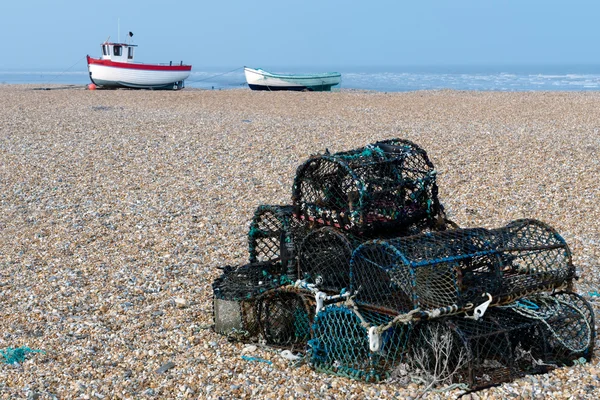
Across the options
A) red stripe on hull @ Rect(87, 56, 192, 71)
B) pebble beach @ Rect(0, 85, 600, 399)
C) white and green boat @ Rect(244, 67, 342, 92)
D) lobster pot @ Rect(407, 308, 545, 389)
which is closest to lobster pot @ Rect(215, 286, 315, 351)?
pebble beach @ Rect(0, 85, 600, 399)

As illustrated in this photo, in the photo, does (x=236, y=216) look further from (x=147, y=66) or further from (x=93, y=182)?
(x=147, y=66)

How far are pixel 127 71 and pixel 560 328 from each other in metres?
26.8

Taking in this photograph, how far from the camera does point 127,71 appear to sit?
93.5 feet

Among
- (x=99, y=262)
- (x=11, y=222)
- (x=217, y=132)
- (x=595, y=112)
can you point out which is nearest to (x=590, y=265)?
(x=99, y=262)

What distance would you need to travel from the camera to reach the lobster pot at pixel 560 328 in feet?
13.1

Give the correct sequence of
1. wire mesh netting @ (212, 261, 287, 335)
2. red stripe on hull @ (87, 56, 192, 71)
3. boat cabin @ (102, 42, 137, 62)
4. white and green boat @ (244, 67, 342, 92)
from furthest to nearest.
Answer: white and green boat @ (244, 67, 342, 92), boat cabin @ (102, 42, 137, 62), red stripe on hull @ (87, 56, 192, 71), wire mesh netting @ (212, 261, 287, 335)

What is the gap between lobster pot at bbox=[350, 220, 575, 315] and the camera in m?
3.82

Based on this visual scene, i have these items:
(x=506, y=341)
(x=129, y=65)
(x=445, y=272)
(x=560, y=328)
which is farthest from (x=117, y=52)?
(x=506, y=341)

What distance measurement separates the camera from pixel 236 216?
8.02 meters

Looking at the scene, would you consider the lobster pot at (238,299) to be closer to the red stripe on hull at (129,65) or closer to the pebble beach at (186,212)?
the pebble beach at (186,212)

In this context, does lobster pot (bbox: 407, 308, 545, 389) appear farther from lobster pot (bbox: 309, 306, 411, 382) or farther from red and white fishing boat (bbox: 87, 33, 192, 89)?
red and white fishing boat (bbox: 87, 33, 192, 89)

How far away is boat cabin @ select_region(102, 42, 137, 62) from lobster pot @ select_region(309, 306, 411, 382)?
2734cm

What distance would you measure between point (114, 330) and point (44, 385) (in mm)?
874

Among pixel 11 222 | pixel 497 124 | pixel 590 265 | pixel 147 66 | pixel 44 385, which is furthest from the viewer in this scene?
pixel 147 66
